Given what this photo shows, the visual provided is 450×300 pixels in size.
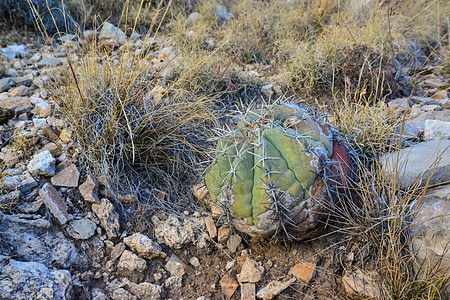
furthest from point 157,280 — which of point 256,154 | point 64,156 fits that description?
point 64,156

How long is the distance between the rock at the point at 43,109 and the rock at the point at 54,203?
878 mm

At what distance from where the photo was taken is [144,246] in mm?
2178

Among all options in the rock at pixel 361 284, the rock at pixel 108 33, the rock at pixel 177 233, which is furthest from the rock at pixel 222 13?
the rock at pixel 361 284

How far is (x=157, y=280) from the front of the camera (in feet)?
6.82

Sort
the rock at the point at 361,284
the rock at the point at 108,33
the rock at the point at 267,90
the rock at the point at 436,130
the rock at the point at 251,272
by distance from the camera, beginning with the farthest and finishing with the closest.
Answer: the rock at the point at 108,33 < the rock at the point at 267,90 < the rock at the point at 436,130 < the rock at the point at 251,272 < the rock at the point at 361,284

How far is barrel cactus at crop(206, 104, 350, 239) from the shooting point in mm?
1849

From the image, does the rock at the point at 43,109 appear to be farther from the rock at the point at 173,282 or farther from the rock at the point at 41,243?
the rock at the point at 173,282

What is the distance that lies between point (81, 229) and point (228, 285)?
93 cm

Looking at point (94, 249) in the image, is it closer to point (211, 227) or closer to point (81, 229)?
point (81, 229)

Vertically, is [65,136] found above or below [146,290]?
above

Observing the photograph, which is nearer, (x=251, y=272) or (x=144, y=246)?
(x=251, y=272)

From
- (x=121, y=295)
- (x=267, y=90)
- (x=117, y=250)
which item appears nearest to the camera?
(x=121, y=295)

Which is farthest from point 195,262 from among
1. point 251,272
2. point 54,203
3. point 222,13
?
point 222,13

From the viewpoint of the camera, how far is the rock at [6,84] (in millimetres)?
3338
